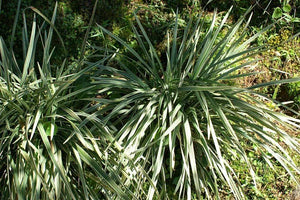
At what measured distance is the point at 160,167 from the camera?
8.42ft

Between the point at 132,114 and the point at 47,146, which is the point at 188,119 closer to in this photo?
the point at 132,114

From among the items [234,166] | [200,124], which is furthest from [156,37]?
[234,166]

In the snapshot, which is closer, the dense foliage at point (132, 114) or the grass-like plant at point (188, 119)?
the dense foliage at point (132, 114)

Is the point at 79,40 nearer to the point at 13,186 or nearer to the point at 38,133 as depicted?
the point at 38,133

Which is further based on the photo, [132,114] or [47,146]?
[132,114]

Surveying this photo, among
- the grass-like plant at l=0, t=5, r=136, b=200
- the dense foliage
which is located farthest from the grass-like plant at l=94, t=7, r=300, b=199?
the grass-like plant at l=0, t=5, r=136, b=200

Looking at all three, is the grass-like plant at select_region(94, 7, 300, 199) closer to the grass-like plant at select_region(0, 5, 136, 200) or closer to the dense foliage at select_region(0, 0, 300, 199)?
the dense foliage at select_region(0, 0, 300, 199)

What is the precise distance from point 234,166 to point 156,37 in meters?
1.40

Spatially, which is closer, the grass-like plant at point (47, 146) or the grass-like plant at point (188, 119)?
the grass-like plant at point (47, 146)

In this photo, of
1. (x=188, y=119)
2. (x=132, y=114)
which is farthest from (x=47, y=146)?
(x=188, y=119)

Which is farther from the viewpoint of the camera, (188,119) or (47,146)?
(188,119)

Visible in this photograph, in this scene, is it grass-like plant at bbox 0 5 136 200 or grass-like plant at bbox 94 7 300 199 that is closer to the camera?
grass-like plant at bbox 0 5 136 200

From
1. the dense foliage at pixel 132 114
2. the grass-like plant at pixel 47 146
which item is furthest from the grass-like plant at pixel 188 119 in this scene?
the grass-like plant at pixel 47 146

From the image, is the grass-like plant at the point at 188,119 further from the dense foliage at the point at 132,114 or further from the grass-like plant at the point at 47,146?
the grass-like plant at the point at 47,146
